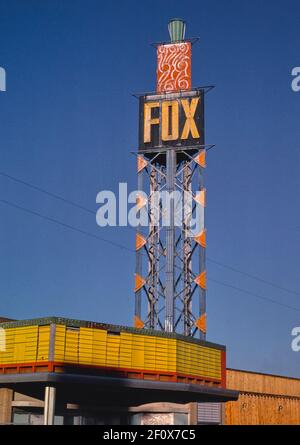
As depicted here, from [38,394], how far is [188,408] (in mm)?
10551

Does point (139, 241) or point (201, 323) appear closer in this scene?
point (201, 323)

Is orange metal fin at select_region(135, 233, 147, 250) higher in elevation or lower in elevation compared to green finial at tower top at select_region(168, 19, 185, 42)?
lower

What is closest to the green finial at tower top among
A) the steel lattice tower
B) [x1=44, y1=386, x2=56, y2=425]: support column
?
the steel lattice tower

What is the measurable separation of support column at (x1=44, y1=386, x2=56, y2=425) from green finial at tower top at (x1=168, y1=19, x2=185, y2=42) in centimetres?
3840

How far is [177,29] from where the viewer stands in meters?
63.5

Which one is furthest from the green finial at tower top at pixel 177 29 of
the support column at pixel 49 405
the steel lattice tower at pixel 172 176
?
the support column at pixel 49 405

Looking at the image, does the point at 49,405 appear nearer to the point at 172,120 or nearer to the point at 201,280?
the point at 201,280

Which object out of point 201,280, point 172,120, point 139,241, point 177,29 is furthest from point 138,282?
point 177,29

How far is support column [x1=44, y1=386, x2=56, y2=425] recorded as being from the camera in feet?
111

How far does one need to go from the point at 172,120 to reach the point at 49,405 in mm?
32336

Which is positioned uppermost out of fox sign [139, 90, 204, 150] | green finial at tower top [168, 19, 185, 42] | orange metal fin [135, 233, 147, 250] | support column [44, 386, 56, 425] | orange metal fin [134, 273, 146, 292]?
green finial at tower top [168, 19, 185, 42]

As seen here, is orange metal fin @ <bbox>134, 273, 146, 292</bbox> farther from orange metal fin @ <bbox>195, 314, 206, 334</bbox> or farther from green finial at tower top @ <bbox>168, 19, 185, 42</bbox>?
green finial at tower top @ <bbox>168, 19, 185, 42</bbox>
